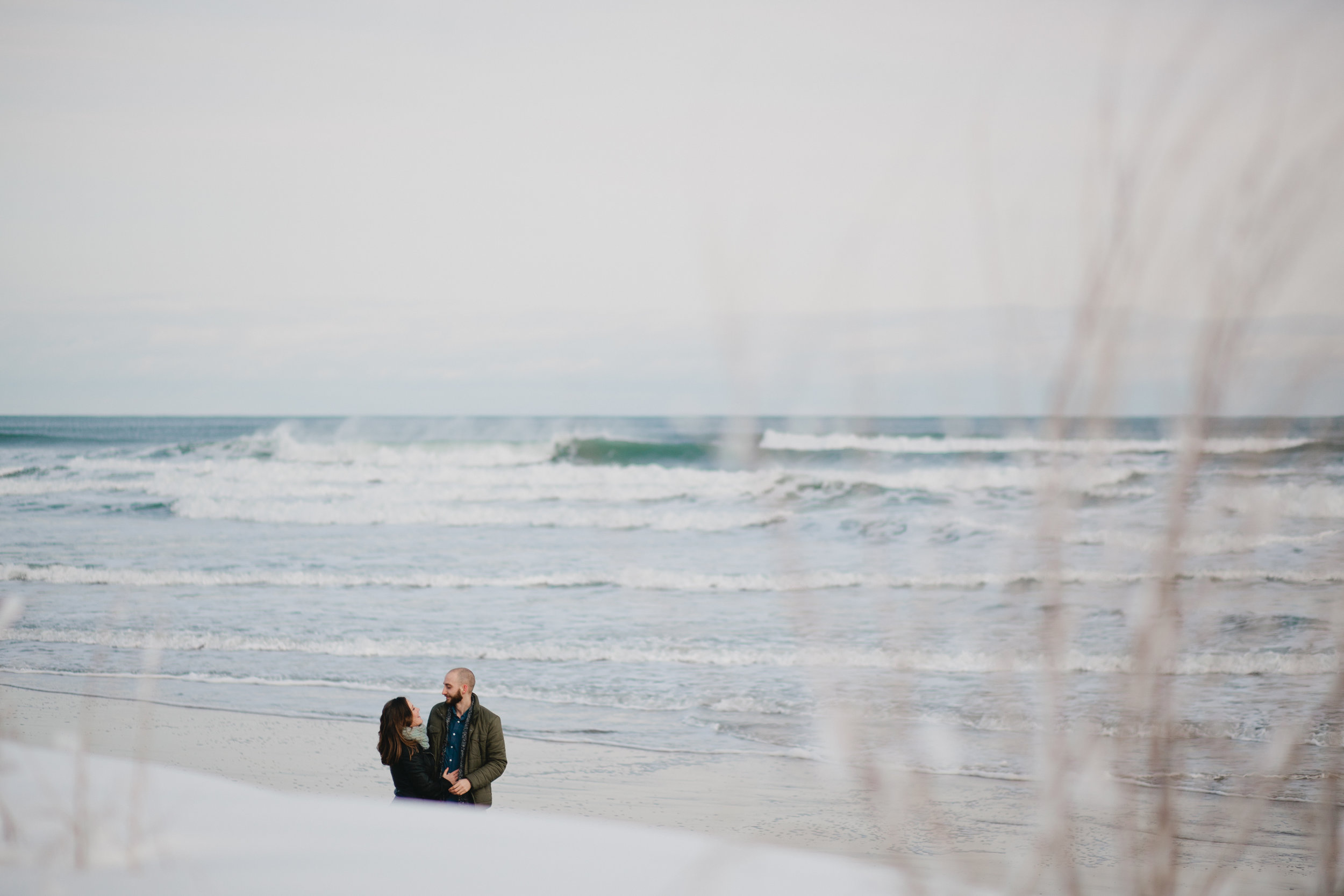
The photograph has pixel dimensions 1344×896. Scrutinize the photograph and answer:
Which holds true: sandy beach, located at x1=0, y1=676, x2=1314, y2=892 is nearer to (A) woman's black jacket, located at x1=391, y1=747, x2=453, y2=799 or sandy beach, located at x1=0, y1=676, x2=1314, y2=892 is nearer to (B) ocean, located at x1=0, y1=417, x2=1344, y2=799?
(B) ocean, located at x1=0, y1=417, x2=1344, y2=799

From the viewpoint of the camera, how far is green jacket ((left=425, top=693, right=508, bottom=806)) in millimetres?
4695

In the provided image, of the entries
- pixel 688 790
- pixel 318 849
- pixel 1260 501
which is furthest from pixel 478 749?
pixel 1260 501

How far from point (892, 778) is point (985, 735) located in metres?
6.14

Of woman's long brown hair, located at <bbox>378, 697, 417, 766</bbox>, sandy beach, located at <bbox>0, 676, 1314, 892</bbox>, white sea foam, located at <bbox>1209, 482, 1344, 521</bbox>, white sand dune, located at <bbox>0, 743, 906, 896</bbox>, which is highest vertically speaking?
white sea foam, located at <bbox>1209, 482, 1344, 521</bbox>

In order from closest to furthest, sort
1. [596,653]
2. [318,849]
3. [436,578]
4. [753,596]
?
[318,849] < [596,653] < [753,596] < [436,578]

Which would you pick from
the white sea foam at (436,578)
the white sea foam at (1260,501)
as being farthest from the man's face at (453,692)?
the white sea foam at (436,578)

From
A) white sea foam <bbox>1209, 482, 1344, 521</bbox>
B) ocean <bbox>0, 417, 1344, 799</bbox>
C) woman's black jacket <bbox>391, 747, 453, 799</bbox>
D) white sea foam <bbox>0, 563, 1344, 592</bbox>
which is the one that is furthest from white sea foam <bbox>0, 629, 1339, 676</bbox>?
white sea foam <bbox>1209, 482, 1344, 521</bbox>

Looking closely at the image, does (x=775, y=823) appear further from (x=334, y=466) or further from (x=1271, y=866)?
(x=334, y=466)

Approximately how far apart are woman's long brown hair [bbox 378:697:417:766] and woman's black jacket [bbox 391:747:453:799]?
3 cm

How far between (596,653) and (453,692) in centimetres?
462

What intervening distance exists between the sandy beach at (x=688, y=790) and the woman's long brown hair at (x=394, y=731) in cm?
123

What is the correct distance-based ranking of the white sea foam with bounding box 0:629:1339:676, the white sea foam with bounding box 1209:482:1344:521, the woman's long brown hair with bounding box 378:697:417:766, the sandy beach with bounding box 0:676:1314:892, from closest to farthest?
1. the white sea foam with bounding box 1209:482:1344:521
2. the woman's long brown hair with bounding box 378:697:417:766
3. the sandy beach with bounding box 0:676:1314:892
4. the white sea foam with bounding box 0:629:1339:676

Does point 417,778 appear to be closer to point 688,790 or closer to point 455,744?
point 455,744

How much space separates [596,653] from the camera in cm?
931
